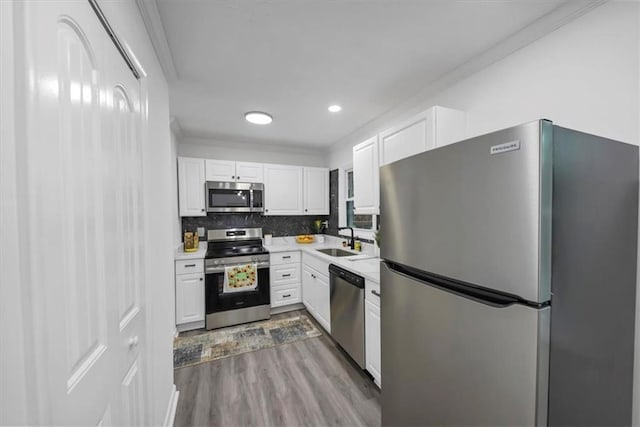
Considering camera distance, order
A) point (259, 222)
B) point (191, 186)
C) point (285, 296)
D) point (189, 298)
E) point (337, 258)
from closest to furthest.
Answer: point (337, 258), point (189, 298), point (191, 186), point (285, 296), point (259, 222)

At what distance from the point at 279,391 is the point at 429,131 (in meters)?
2.26

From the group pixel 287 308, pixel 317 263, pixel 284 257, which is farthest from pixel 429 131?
pixel 287 308

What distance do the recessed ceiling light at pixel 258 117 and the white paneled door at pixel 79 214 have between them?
1.62 metres

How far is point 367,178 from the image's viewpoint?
2.35 metres

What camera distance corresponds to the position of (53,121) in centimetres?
55

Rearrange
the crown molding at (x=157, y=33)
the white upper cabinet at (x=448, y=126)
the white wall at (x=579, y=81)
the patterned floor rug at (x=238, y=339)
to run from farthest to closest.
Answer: the patterned floor rug at (x=238, y=339) → the white upper cabinet at (x=448, y=126) → the crown molding at (x=157, y=33) → the white wall at (x=579, y=81)

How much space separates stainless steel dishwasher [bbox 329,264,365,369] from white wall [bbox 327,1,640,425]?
1420 millimetres

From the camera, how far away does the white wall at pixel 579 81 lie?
3.58 feet

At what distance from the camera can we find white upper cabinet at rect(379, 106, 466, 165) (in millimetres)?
1675

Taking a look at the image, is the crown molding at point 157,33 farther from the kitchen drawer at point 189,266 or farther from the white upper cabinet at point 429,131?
the kitchen drawer at point 189,266

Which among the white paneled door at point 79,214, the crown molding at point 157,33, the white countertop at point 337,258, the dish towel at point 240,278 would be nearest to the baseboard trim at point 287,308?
the dish towel at point 240,278

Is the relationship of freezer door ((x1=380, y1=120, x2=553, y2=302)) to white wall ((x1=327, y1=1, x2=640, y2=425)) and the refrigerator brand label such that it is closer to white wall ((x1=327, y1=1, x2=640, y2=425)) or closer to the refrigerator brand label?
the refrigerator brand label

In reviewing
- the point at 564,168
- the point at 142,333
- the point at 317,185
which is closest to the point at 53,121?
the point at 142,333

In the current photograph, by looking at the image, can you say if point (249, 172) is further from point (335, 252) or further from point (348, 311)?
point (348, 311)
